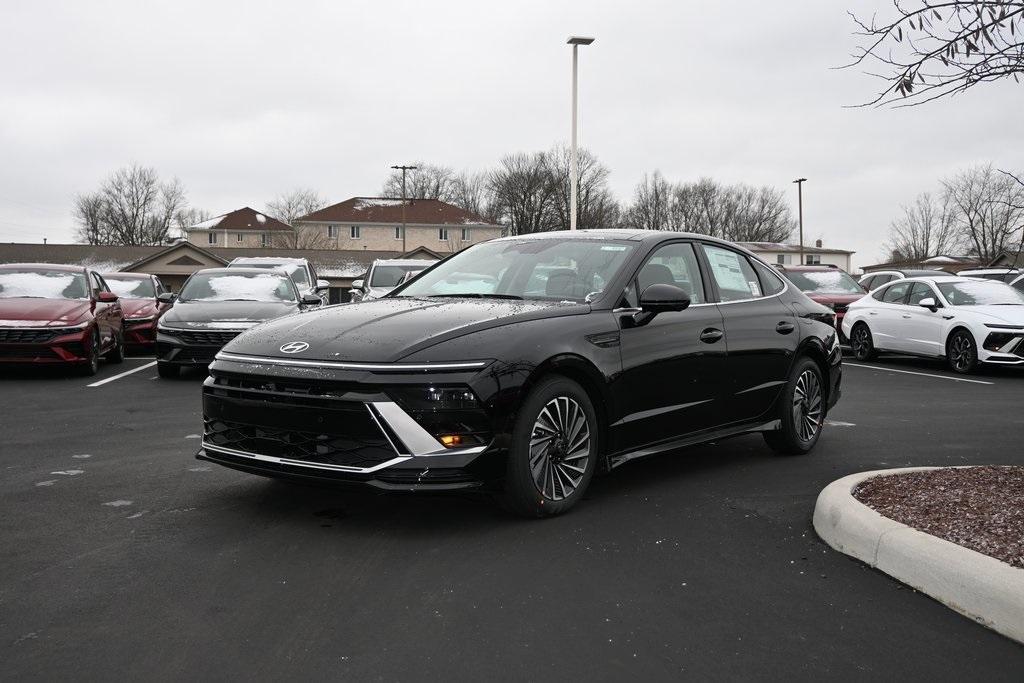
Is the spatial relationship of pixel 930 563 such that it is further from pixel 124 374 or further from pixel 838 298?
pixel 838 298

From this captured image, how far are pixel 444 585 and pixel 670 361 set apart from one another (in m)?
2.30

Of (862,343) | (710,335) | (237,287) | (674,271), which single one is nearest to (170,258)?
(237,287)


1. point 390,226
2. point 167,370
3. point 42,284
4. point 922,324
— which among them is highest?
point 390,226

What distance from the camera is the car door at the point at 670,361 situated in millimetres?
5332

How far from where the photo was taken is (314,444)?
4.55 metres

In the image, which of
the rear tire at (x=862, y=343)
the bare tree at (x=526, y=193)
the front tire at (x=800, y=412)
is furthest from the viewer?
the bare tree at (x=526, y=193)

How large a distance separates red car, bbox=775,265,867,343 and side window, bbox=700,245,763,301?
1347cm

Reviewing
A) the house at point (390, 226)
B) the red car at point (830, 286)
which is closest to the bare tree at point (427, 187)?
the house at point (390, 226)

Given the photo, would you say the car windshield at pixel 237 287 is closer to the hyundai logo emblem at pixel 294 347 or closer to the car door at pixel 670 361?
the car door at pixel 670 361

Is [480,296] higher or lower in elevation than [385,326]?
higher

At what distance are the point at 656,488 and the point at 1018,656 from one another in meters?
2.66

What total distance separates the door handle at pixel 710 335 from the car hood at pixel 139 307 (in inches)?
531

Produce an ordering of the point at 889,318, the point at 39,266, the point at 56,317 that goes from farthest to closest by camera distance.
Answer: the point at 889,318, the point at 39,266, the point at 56,317

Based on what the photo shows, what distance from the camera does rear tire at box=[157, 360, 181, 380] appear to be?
12591 mm
